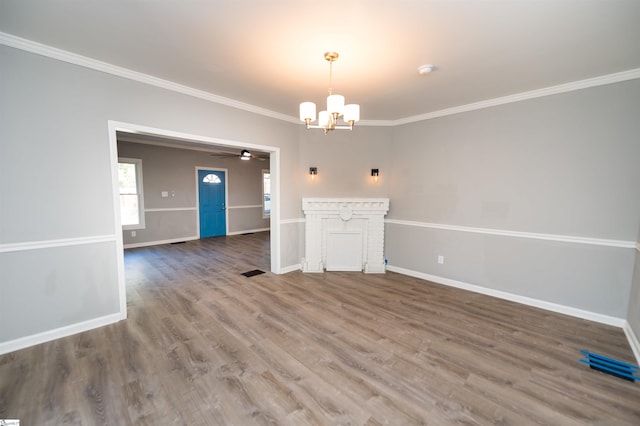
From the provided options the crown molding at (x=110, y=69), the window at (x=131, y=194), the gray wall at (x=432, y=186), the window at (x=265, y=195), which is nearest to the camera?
the crown molding at (x=110, y=69)

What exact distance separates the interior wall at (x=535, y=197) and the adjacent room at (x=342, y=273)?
0.02 m

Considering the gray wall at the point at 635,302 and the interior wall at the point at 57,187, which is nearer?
the interior wall at the point at 57,187

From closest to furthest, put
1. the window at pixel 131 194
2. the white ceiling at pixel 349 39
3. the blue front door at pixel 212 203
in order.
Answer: the white ceiling at pixel 349 39 < the window at pixel 131 194 < the blue front door at pixel 212 203

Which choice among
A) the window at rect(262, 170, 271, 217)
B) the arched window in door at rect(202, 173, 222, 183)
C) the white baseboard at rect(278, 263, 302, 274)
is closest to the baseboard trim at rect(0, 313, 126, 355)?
the white baseboard at rect(278, 263, 302, 274)

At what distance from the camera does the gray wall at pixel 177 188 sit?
6.74 m

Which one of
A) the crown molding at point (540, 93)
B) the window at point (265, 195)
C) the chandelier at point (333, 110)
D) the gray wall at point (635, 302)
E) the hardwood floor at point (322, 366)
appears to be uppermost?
the crown molding at point (540, 93)

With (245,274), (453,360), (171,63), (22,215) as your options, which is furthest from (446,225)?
(22,215)

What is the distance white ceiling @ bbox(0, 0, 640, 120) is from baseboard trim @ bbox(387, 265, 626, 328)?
9.04 ft

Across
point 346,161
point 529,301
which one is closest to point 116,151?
point 346,161

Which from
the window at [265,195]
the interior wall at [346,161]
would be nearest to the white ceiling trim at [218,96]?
the interior wall at [346,161]

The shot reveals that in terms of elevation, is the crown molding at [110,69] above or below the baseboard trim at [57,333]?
above

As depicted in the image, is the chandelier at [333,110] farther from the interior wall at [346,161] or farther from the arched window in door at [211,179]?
the arched window in door at [211,179]

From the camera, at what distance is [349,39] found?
2.24m

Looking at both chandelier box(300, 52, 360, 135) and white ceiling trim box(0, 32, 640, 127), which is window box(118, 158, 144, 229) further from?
chandelier box(300, 52, 360, 135)
